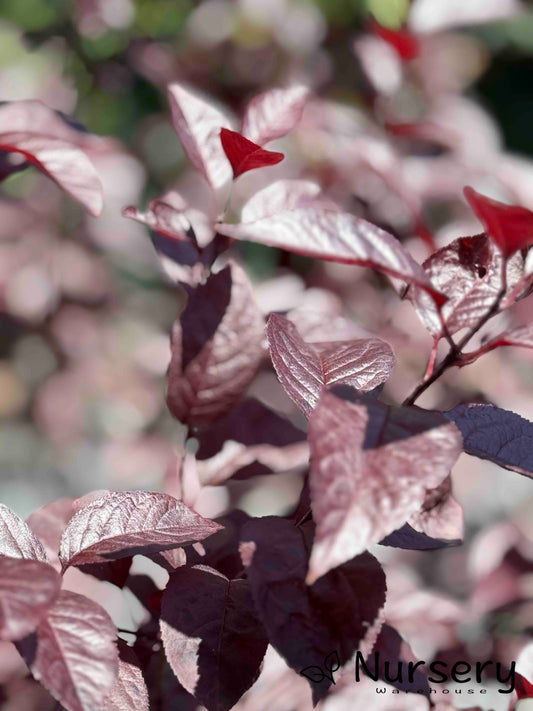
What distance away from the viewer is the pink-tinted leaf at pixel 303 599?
1.40 feet

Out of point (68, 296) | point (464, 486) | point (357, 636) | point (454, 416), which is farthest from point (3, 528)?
point (464, 486)

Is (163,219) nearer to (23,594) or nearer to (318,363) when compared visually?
(318,363)

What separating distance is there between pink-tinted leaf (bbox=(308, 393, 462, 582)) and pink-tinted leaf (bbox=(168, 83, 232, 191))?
0.39 m

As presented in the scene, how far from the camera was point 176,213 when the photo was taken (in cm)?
65

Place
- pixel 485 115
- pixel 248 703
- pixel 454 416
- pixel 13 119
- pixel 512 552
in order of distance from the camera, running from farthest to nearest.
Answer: pixel 485 115 → pixel 512 552 → pixel 248 703 → pixel 13 119 → pixel 454 416

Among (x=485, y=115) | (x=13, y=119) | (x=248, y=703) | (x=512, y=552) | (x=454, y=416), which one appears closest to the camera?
(x=454, y=416)

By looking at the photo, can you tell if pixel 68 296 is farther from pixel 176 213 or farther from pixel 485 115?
pixel 485 115

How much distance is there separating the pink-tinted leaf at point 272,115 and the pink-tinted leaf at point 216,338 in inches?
6.3

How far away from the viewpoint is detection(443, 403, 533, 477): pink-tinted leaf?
49cm

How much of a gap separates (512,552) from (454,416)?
571 mm

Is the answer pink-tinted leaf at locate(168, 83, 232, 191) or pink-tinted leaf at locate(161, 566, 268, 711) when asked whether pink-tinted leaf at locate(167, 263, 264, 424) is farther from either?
pink-tinted leaf at locate(161, 566, 268, 711)

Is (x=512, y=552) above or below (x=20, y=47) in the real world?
below

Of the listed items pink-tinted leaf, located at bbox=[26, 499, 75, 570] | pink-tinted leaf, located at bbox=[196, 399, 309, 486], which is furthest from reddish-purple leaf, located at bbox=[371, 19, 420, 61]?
pink-tinted leaf, located at bbox=[26, 499, 75, 570]

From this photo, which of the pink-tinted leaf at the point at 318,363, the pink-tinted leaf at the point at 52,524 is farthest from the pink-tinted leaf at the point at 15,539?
the pink-tinted leaf at the point at 318,363
